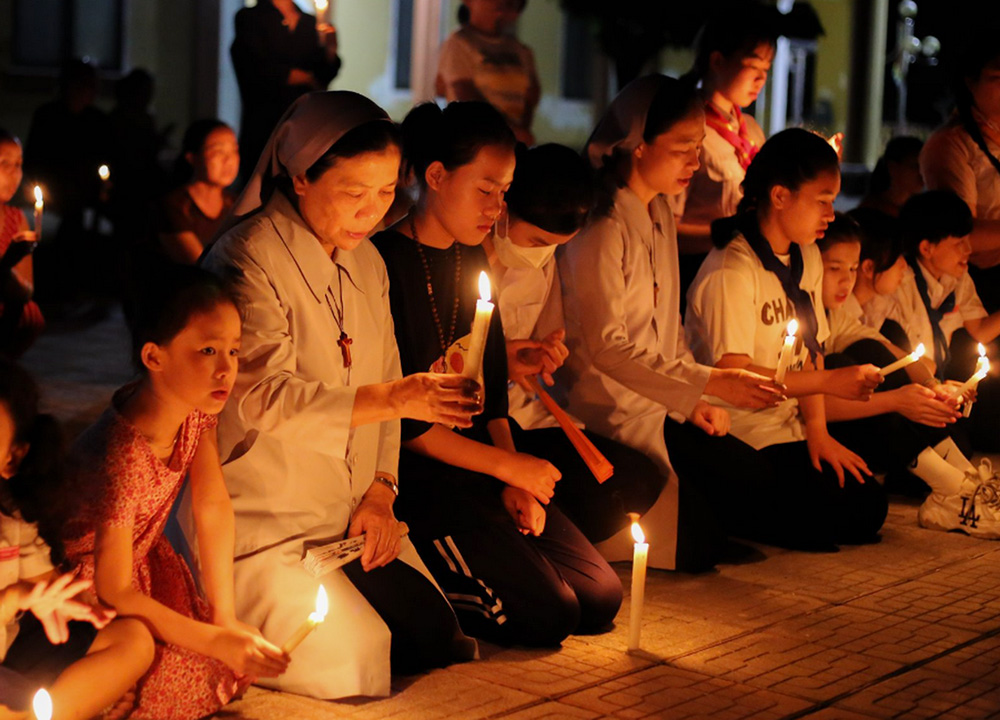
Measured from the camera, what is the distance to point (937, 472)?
6.68m

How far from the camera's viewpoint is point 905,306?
7.35 m

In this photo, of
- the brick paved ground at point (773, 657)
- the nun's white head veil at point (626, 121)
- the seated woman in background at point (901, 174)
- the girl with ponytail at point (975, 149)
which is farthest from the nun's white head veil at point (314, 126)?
the seated woman in background at point (901, 174)

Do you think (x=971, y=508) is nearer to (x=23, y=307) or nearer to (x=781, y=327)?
(x=781, y=327)

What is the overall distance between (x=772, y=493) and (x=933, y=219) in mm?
2017

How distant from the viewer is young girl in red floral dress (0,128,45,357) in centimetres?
673

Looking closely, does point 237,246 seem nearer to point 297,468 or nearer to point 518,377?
point 297,468

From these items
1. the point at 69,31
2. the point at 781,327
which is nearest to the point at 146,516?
the point at 781,327

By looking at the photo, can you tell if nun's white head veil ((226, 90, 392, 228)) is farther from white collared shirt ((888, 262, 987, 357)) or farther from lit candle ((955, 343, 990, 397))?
white collared shirt ((888, 262, 987, 357))

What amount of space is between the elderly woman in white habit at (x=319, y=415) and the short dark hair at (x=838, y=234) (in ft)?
9.11

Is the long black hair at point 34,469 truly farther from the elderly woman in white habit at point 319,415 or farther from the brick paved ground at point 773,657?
the brick paved ground at point 773,657

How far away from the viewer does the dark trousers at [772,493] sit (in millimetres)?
6094

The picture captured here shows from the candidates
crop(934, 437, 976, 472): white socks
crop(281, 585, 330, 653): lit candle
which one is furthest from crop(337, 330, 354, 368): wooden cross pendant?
crop(934, 437, 976, 472): white socks

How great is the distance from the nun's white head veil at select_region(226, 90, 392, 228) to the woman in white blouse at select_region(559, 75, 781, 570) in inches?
62.8

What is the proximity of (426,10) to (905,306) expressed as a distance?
11031 millimetres
